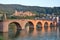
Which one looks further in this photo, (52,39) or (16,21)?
(16,21)

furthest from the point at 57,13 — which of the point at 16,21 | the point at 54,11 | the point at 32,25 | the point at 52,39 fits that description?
the point at 52,39

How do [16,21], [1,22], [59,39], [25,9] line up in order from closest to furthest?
[59,39] → [1,22] → [16,21] → [25,9]

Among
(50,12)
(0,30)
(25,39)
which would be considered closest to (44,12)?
(50,12)

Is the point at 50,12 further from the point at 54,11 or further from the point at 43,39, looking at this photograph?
the point at 43,39

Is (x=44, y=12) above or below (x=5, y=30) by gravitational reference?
above

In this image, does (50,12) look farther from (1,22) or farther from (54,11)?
(1,22)

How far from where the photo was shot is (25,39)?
2769 centimetres

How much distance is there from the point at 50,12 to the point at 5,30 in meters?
63.1

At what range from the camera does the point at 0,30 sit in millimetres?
36844

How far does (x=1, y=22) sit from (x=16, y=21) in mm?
6232

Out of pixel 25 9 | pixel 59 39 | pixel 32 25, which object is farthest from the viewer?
pixel 25 9

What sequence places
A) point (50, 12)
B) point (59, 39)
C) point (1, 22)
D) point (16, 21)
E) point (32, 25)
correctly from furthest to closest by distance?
1. point (50, 12)
2. point (32, 25)
3. point (16, 21)
4. point (1, 22)
5. point (59, 39)

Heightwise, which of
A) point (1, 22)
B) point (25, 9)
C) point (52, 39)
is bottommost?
point (52, 39)

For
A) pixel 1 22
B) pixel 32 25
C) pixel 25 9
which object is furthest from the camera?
pixel 25 9
